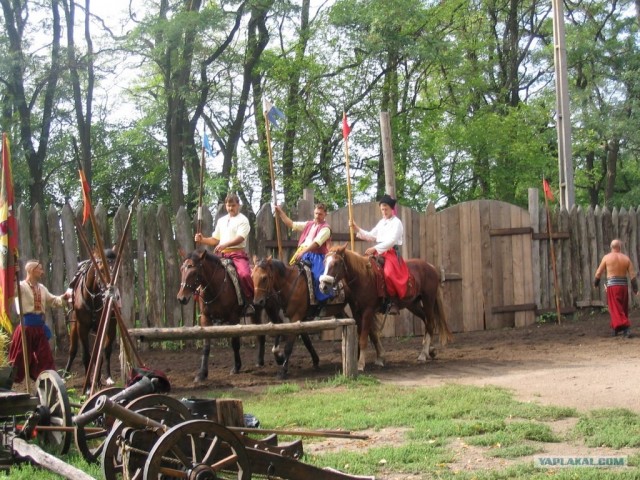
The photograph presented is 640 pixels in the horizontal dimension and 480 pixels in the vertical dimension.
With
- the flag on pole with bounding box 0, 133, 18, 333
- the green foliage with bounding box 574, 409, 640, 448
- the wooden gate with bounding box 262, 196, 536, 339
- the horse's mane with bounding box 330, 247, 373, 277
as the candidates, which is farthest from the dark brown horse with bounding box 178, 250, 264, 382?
the green foliage with bounding box 574, 409, 640, 448

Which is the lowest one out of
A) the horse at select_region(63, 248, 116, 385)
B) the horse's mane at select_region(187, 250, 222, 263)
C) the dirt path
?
the dirt path

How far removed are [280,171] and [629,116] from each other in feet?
37.8

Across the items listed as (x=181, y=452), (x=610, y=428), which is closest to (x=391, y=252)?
(x=610, y=428)

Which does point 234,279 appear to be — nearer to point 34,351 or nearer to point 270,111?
point 34,351

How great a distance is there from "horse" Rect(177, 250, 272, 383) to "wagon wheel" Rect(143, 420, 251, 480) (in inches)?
220

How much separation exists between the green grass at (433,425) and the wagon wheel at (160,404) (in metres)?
0.83

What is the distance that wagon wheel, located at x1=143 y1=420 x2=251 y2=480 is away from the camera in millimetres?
4547

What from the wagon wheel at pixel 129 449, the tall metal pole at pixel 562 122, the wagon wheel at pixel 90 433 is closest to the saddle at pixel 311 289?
the wagon wheel at pixel 90 433

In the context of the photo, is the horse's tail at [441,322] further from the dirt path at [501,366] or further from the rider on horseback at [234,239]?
the rider on horseback at [234,239]

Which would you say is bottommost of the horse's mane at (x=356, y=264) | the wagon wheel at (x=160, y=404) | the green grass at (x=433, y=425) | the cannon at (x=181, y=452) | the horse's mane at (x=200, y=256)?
the green grass at (x=433, y=425)

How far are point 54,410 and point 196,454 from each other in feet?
6.81

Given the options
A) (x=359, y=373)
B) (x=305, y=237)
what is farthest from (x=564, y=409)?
(x=305, y=237)

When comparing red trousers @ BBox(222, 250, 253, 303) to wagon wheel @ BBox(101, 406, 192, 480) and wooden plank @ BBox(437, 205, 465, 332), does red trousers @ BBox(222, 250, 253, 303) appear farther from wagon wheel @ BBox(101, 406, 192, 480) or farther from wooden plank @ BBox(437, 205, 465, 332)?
wagon wheel @ BBox(101, 406, 192, 480)

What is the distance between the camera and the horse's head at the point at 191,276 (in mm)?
10477
